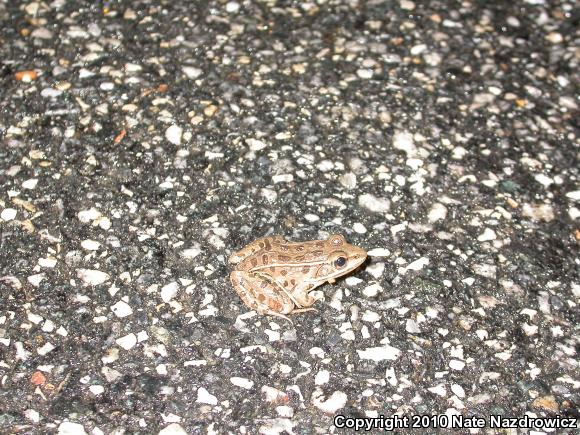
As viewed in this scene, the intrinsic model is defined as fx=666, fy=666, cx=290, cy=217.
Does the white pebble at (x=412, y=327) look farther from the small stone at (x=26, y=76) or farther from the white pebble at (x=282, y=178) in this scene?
the small stone at (x=26, y=76)

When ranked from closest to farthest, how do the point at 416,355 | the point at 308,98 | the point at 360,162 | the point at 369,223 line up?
the point at 416,355, the point at 369,223, the point at 360,162, the point at 308,98

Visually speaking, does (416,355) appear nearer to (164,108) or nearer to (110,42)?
(164,108)

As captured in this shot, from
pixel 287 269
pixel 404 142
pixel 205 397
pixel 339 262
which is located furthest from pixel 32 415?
pixel 404 142

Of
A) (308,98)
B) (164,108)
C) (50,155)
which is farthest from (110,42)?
(308,98)

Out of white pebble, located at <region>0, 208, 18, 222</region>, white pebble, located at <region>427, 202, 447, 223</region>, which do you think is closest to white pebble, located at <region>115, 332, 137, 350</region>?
white pebble, located at <region>0, 208, 18, 222</region>

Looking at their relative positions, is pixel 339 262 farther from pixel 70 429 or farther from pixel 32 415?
pixel 32 415

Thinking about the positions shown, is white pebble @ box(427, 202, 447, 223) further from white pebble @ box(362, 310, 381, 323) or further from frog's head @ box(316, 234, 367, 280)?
white pebble @ box(362, 310, 381, 323)
